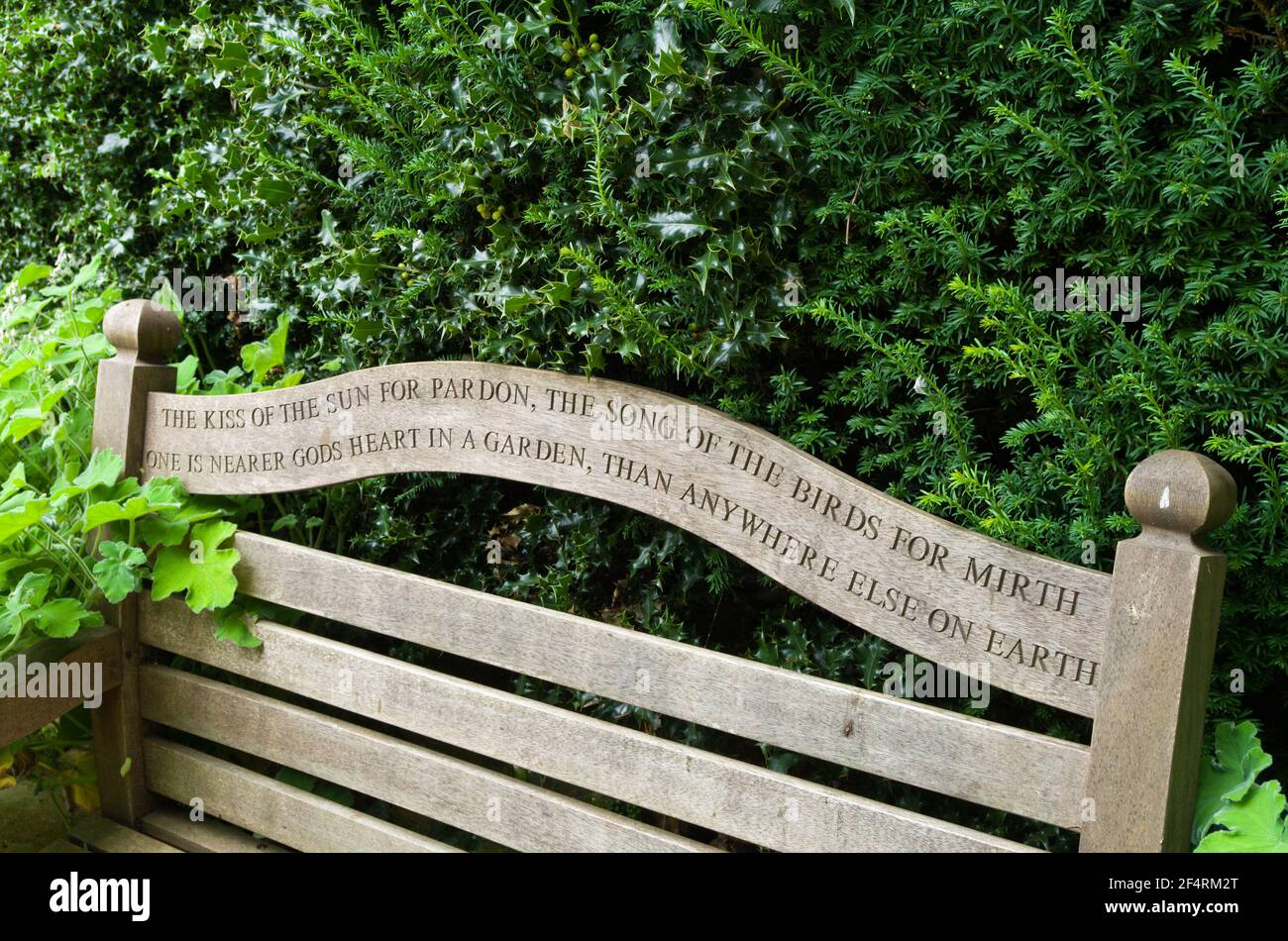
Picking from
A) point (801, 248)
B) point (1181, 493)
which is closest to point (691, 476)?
point (801, 248)

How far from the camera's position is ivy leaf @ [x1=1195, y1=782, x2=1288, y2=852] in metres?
1.32

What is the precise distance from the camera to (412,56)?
7.29 feet

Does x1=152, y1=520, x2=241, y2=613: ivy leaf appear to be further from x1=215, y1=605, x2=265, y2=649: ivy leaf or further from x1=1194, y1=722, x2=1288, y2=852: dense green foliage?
x1=1194, y1=722, x2=1288, y2=852: dense green foliage

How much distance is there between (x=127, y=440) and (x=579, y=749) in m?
1.41

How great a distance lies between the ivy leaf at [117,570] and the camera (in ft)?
7.25

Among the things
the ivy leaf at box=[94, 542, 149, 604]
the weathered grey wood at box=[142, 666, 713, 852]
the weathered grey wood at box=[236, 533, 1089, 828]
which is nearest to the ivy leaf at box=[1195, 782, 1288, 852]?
the weathered grey wood at box=[236, 533, 1089, 828]

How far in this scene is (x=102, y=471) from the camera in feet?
7.64

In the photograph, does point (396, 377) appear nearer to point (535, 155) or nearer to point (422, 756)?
point (535, 155)

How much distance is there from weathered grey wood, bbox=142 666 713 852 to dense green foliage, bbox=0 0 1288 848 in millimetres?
298

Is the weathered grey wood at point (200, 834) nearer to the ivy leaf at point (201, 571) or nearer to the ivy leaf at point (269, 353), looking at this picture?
the ivy leaf at point (201, 571)

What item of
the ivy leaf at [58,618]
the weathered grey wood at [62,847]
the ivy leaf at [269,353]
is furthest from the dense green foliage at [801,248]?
the weathered grey wood at [62,847]

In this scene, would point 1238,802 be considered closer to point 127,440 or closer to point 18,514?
point 18,514
